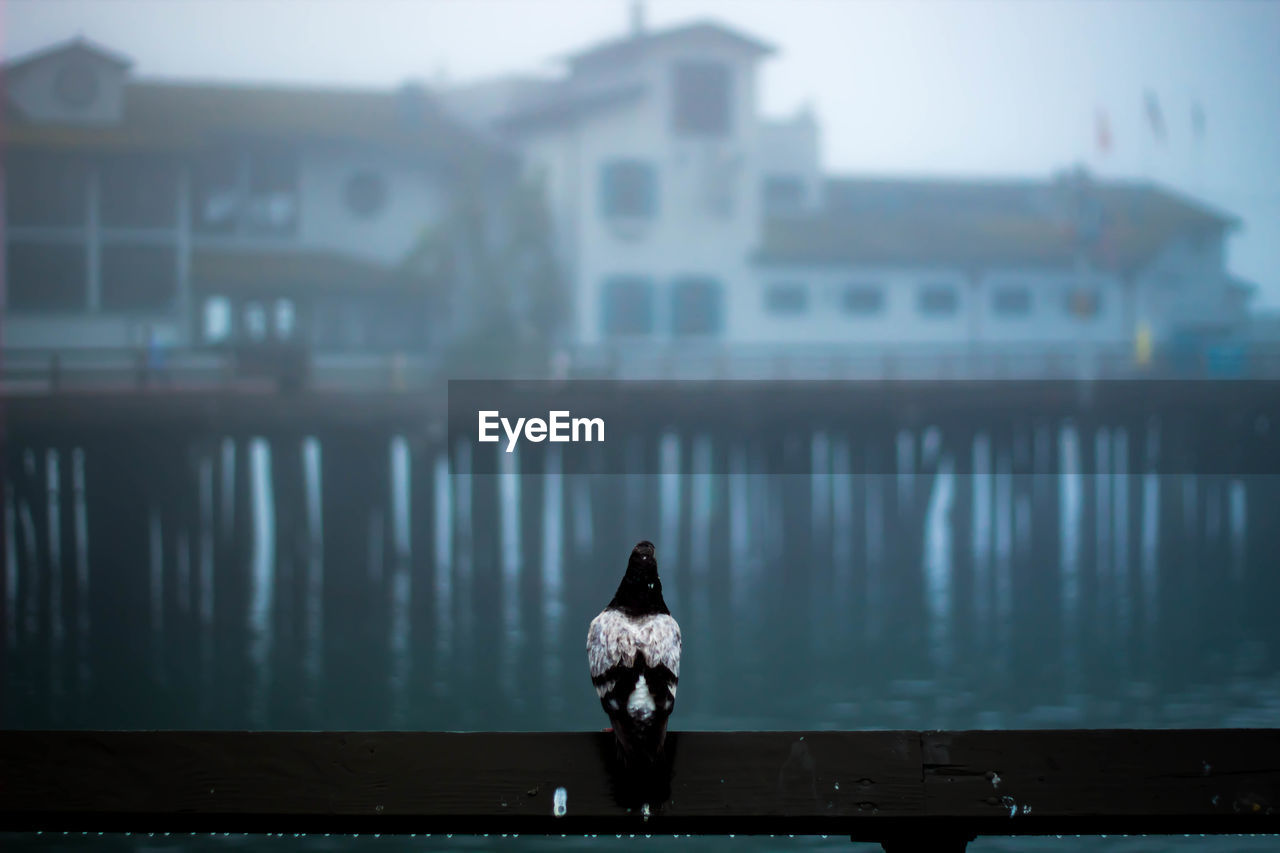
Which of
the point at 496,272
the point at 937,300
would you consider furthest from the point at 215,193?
the point at 937,300

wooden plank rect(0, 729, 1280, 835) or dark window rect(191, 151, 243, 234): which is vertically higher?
dark window rect(191, 151, 243, 234)

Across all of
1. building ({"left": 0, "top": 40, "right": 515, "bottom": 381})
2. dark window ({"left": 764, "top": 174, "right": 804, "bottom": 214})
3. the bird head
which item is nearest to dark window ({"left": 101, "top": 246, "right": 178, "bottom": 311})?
building ({"left": 0, "top": 40, "right": 515, "bottom": 381})

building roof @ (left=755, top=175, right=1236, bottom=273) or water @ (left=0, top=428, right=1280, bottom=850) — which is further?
building roof @ (left=755, top=175, right=1236, bottom=273)

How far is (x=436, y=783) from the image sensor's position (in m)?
2.00

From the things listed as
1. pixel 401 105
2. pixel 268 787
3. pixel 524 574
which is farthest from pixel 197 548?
pixel 268 787

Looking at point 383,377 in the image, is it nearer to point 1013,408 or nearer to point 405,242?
point 405,242

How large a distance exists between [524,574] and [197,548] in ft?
12.0

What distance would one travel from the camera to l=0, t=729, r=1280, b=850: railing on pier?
6.45ft

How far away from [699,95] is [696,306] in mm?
2971

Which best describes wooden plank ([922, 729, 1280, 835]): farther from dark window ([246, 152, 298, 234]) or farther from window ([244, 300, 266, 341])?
dark window ([246, 152, 298, 234])

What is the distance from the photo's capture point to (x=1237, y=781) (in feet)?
6.50

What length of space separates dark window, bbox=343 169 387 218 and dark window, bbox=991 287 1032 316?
9.05m

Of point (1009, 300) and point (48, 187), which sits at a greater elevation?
point (48, 187)

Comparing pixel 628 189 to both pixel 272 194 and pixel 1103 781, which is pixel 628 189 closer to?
pixel 272 194
